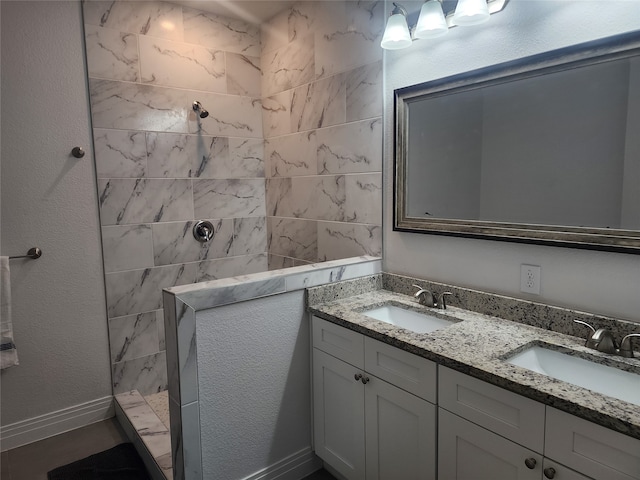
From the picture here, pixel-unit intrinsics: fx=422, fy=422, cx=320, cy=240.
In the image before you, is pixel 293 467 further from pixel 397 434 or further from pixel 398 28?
pixel 398 28

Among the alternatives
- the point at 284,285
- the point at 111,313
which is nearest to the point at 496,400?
the point at 284,285

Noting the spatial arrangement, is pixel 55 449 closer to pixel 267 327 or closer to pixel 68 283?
pixel 68 283

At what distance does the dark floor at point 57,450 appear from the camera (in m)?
2.08

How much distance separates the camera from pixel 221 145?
2838 mm

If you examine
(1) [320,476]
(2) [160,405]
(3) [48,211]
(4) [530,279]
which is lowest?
(1) [320,476]

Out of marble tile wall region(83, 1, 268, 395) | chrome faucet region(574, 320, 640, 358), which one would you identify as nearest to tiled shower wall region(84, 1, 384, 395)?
marble tile wall region(83, 1, 268, 395)

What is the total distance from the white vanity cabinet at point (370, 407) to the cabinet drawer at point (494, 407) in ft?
0.23

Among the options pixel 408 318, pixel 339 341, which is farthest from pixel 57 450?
pixel 408 318

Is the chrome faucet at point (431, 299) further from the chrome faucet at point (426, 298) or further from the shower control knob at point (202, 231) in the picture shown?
the shower control knob at point (202, 231)

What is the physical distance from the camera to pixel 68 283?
7.70 feet

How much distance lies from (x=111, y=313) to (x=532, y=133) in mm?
2380

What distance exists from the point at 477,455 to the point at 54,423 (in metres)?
2.27

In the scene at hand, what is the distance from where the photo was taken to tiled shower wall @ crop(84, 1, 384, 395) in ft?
7.61

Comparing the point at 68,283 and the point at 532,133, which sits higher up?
the point at 532,133
